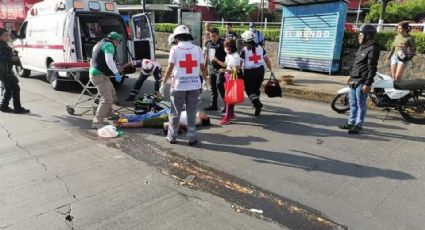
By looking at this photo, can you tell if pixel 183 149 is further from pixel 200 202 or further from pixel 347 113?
pixel 347 113

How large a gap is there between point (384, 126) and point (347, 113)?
1.04 meters

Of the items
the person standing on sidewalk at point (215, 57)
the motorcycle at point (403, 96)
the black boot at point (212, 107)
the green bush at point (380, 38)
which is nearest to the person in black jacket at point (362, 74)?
the motorcycle at point (403, 96)

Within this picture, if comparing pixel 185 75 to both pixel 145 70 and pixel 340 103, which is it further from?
pixel 340 103

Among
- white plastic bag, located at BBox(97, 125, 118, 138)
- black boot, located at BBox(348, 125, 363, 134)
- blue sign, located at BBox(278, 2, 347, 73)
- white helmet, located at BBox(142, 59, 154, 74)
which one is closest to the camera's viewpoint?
white plastic bag, located at BBox(97, 125, 118, 138)

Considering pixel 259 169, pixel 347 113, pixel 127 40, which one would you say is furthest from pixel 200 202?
pixel 127 40

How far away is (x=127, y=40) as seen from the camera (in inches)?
391

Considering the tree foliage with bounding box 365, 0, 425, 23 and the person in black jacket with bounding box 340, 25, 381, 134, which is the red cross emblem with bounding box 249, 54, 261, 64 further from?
the tree foliage with bounding box 365, 0, 425, 23

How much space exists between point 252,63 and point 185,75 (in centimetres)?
207

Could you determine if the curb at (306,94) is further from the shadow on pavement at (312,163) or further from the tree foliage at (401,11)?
the tree foliage at (401,11)

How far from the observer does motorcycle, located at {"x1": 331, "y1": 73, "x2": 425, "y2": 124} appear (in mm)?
6645

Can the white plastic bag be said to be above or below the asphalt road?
below

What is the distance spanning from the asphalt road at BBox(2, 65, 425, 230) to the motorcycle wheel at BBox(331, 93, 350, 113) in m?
0.20

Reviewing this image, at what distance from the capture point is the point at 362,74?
5.76 m

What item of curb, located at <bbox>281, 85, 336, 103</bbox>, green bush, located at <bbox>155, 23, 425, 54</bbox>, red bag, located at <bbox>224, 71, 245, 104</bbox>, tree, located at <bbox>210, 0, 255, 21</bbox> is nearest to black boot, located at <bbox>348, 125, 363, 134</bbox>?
red bag, located at <bbox>224, 71, 245, 104</bbox>
